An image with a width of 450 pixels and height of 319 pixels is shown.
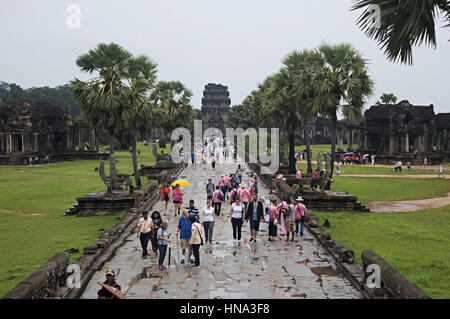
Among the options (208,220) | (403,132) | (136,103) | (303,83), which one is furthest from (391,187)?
(403,132)

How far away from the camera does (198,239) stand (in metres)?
11.5

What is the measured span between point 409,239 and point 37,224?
14755 millimetres

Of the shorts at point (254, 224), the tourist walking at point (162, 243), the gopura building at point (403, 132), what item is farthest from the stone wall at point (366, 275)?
the gopura building at point (403, 132)

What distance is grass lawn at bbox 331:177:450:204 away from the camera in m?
28.2

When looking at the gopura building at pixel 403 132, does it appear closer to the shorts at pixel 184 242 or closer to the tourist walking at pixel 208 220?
the tourist walking at pixel 208 220

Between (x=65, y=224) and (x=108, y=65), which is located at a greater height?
(x=108, y=65)

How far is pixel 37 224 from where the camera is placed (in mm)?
19516

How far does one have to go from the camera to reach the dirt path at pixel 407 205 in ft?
77.2

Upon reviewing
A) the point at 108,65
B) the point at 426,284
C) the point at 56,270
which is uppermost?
the point at 108,65

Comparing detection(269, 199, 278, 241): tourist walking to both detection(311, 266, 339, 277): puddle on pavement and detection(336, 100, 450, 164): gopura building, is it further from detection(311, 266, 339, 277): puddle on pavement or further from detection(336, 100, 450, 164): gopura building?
detection(336, 100, 450, 164): gopura building

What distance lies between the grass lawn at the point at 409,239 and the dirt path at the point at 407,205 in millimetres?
1005
